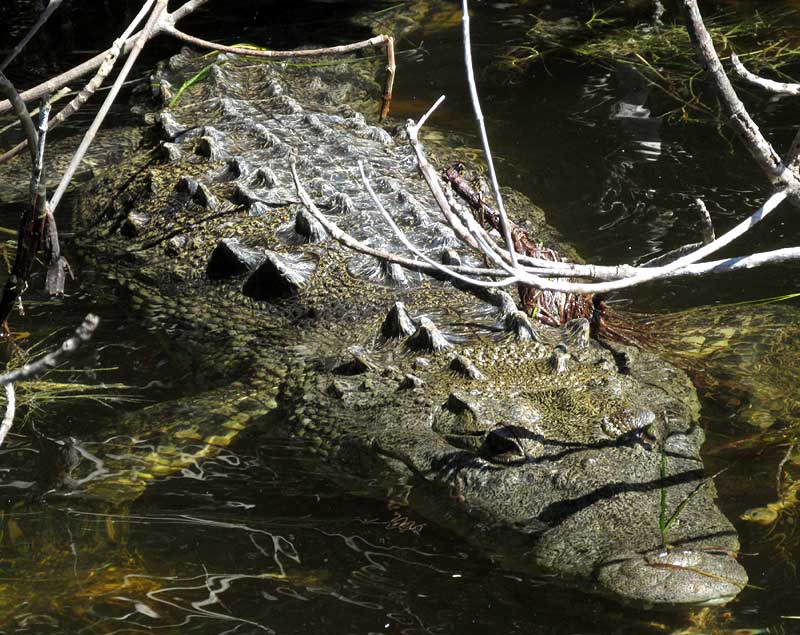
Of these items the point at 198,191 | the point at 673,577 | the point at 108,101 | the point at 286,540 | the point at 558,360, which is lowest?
the point at 286,540

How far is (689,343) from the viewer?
4930 millimetres

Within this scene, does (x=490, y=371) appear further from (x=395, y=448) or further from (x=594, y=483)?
(x=594, y=483)

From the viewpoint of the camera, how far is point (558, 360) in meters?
4.15

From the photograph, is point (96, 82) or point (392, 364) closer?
point (96, 82)

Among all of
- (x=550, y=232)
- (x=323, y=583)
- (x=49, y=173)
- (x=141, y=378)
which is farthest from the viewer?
(x=49, y=173)

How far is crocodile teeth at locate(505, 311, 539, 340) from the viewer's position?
435 centimetres

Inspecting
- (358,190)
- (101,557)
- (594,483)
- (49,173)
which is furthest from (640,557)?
(49,173)

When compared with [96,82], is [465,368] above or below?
below

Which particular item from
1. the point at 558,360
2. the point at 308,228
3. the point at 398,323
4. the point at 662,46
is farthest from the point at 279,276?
the point at 662,46

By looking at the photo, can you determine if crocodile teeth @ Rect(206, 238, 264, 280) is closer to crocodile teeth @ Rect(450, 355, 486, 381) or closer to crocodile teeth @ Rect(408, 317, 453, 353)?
crocodile teeth @ Rect(408, 317, 453, 353)

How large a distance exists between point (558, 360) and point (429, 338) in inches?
24.6

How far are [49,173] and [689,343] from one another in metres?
4.75

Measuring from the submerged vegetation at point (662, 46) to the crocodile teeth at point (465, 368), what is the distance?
171 inches

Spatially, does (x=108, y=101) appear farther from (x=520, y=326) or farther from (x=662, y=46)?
(x=662, y=46)
